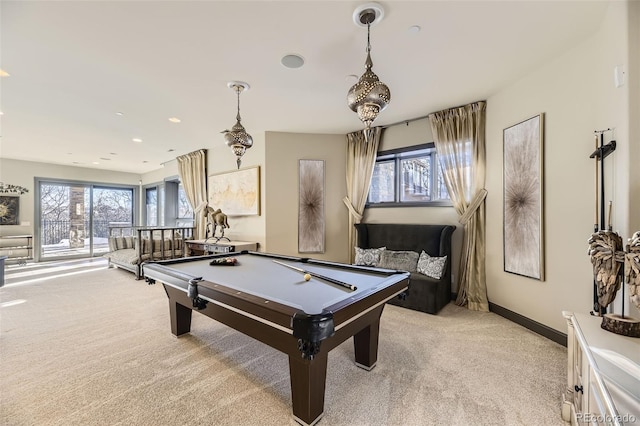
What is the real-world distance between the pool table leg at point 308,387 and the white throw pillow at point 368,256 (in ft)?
8.73

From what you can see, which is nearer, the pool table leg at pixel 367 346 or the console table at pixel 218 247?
the pool table leg at pixel 367 346

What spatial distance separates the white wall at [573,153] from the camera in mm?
1874

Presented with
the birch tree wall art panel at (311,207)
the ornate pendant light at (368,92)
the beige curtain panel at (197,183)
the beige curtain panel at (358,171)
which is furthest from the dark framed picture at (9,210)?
the ornate pendant light at (368,92)

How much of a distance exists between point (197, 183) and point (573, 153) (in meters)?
6.75

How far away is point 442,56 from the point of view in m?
2.53

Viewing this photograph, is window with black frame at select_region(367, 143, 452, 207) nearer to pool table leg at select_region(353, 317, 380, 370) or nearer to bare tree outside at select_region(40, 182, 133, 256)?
pool table leg at select_region(353, 317, 380, 370)

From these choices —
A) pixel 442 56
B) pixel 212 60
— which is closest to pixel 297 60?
pixel 212 60

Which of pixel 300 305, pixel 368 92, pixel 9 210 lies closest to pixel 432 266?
pixel 368 92

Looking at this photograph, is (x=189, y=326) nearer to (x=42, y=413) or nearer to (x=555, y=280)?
(x=42, y=413)

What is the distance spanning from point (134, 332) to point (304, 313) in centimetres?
264

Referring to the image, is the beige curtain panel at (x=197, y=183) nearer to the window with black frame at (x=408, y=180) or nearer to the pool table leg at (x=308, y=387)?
the window with black frame at (x=408, y=180)

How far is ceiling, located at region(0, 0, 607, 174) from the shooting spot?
6.38 feet

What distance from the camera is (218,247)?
478 centimetres

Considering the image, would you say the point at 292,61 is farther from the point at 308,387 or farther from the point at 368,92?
the point at 308,387
